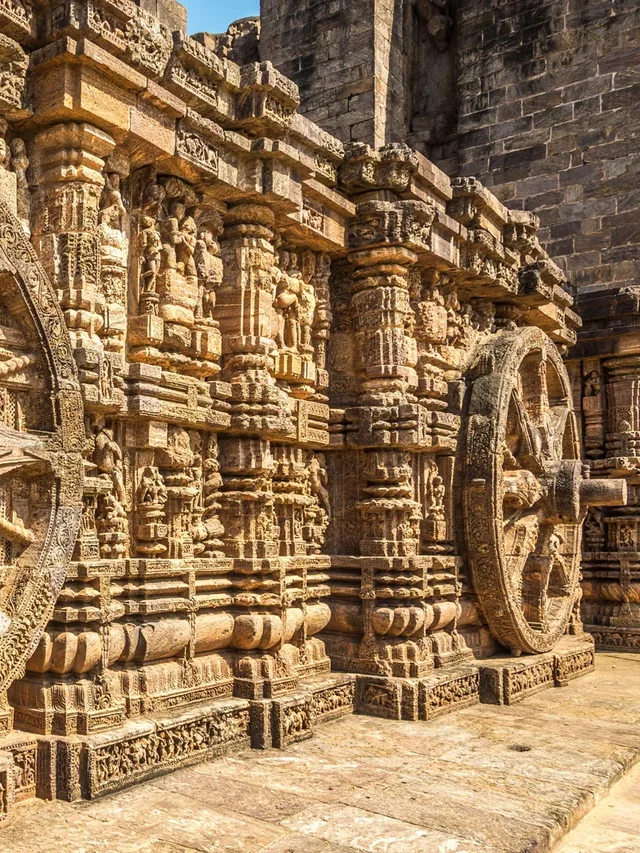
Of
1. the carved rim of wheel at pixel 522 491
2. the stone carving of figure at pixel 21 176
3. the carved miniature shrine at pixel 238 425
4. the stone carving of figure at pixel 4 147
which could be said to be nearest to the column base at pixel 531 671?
the carved miniature shrine at pixel 238 425

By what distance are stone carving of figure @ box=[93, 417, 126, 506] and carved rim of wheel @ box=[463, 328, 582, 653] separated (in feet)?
11.2

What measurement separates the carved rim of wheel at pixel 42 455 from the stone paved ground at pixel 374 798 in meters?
0.86

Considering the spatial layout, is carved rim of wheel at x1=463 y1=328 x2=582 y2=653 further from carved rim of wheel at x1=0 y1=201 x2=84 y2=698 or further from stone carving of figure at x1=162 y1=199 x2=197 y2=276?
carved rim of wheel at x1=0 y1=201 x2=84 y2=698

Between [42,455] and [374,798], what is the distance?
96.7 inches

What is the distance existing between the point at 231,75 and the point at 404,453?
300 centimetres

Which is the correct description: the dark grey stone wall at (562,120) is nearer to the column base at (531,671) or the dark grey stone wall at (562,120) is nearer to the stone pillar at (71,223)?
the column base at (531,671)

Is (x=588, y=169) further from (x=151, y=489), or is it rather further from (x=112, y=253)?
(x=151, y=489)

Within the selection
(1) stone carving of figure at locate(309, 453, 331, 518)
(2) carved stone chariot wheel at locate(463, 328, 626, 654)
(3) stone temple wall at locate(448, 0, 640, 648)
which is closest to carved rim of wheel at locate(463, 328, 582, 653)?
(2) carved stone chariot wheel at locate(463, 328, 626, 654)

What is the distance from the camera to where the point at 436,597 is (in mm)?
7266

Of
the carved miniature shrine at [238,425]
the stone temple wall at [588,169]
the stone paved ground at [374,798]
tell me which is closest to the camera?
the stone paved ground at [374,798]

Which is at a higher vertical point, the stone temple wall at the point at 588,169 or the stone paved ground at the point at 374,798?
the stone temple wall at the point at 588,169

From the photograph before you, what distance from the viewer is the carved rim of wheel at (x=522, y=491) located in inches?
298

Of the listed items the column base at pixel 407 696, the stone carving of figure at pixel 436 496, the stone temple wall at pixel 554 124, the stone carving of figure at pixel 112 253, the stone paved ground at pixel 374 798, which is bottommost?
the stone paved ground at pixel 374 798

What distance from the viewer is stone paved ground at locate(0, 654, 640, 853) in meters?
4.13
